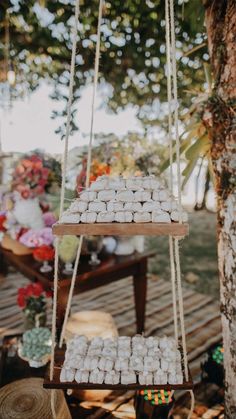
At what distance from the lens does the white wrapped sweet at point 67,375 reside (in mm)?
1353

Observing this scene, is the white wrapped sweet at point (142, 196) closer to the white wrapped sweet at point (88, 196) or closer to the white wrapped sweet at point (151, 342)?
the white wrapped sweet at point (88, 196)

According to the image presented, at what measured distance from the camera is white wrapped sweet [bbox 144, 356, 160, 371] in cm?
138

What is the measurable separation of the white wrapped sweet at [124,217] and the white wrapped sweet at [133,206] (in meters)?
0.02

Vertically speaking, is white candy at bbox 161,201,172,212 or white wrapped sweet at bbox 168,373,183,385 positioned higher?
white candy at bbox 161,201,172,212

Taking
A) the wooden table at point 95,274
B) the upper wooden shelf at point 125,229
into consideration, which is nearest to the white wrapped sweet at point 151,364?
the upper wooden shelf at point 125,229

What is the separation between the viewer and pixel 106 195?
132cm

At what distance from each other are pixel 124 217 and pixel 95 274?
139 centimetres

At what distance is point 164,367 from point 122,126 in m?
2.50

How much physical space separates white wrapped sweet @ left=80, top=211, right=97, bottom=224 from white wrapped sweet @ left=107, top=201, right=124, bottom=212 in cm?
6

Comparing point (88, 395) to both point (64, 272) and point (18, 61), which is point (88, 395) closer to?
point (64, 272)

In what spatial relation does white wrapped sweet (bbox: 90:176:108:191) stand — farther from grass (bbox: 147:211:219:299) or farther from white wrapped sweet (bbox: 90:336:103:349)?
grass (bbox: 147:211:219:299)

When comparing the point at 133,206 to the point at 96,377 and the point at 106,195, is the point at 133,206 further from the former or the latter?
the point at 96,377

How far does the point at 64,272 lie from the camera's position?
2.46m

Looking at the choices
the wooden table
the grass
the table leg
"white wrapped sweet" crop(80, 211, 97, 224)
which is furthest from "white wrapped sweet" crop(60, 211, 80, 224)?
the grass
